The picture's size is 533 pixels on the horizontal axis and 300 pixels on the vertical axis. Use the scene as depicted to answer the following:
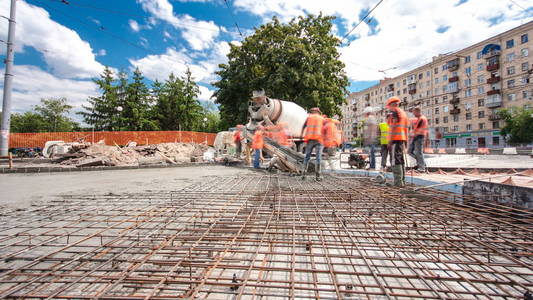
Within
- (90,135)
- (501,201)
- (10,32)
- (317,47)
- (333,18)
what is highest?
(333,18)

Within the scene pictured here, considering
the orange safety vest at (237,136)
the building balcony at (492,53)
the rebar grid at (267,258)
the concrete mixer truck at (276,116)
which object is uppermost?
the building balcony at (492,53)

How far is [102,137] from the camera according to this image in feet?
69.7

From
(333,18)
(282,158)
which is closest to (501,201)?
(282,158)

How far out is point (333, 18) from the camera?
18.2 m

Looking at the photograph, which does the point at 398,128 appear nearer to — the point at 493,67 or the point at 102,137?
the point at 102,137

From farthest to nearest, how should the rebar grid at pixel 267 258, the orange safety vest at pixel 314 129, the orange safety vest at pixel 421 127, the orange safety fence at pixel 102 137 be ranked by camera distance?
the orange safety fence at pixel 102 137
the orange safety vest at pixel 314 129
the orange safety vest at pixel 421 127
the rebar grid at pixel 267 258

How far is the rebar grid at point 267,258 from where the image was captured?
1278 millimetres

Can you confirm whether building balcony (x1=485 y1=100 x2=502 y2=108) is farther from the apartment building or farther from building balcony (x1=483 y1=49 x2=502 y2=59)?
building balcony (x1=483 y1=49 x2=502 y2=59)

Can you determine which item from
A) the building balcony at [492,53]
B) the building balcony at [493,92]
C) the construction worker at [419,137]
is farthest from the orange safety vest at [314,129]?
the building balcony at [492,53]

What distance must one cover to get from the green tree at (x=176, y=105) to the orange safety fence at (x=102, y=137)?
10152 millimetres

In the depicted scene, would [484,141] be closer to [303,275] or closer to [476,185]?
[476,185]

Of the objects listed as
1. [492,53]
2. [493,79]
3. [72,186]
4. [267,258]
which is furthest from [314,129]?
[492,53]

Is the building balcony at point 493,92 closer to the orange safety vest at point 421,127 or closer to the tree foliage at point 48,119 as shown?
the orange safety vest at point 421,127

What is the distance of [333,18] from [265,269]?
2091cm
